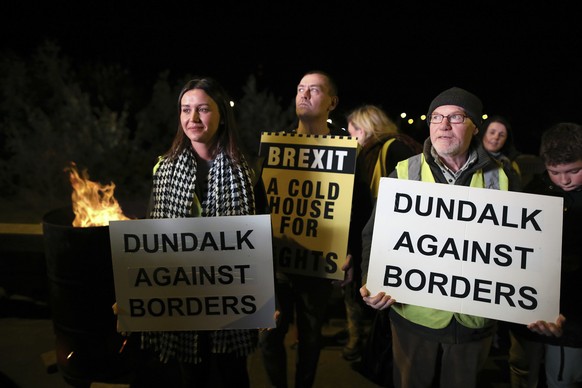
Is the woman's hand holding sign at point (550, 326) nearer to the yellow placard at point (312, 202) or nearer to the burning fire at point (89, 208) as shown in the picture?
the yellow placard at point (312, 202)

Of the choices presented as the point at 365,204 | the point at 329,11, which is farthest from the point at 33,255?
the point at 329,11

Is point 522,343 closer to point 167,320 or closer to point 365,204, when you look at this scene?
point 365,204

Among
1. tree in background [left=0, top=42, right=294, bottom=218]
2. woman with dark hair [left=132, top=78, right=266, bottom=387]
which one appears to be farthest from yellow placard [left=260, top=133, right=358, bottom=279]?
tree in background [left=0, top=42, right=294, bottom=218]

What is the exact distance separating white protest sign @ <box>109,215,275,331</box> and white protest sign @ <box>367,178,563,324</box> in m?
0.55

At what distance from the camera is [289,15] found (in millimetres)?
18031

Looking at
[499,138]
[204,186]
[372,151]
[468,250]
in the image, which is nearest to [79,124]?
[372,151]

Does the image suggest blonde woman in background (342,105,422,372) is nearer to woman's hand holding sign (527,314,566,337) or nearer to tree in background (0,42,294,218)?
woman's hand holding sign (527,314,566,337)

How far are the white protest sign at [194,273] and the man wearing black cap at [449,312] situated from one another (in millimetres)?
539

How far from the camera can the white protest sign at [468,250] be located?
1.96 meters

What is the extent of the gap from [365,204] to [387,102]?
15815 millimetres

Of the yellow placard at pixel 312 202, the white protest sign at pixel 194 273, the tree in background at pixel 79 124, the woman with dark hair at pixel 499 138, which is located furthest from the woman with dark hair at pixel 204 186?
the tree in background at pixel 79 124

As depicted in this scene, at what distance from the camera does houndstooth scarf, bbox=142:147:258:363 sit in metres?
2.20

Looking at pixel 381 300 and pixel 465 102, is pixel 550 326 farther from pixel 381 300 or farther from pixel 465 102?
pixel 465 102

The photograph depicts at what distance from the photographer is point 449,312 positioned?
2.10 m
